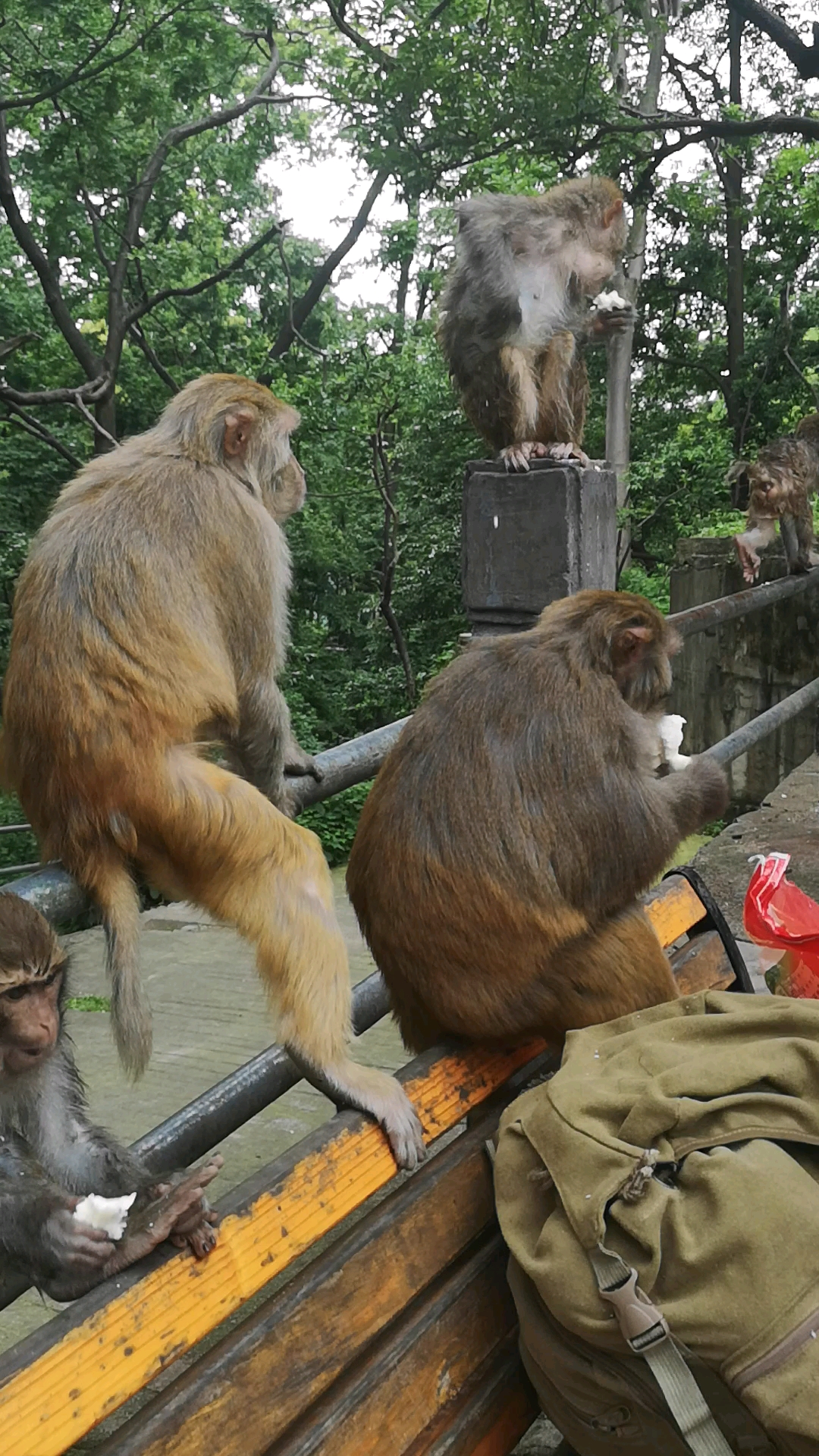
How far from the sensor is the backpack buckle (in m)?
1.39

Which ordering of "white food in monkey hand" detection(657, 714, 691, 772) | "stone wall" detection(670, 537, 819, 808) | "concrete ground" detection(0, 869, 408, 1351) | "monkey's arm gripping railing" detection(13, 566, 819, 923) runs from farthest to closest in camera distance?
"stone wall" detection(670, 537, 819, 808) < "concrete ground" detection(0, 869, 408, 1351) < "white food in monkey hand" detection(657, 714, 691, 772) < "monkey's arm gripping railing" detection(13, 566, 819, 923)

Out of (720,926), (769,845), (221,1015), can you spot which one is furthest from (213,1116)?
(221,1015)

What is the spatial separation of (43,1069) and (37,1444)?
75cm

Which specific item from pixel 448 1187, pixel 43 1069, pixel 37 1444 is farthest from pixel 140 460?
pixel 37 1444

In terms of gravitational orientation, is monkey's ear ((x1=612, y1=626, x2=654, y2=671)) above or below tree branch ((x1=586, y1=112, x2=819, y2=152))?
below

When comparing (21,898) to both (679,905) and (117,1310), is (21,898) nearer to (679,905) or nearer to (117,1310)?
(117,1310)

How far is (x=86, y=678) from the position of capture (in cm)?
200

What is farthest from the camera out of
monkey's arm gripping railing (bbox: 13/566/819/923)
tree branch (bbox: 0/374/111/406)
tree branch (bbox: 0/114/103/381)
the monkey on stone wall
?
tree branch (bbox: 0/114/103/381)

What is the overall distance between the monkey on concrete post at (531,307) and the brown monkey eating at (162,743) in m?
2.14

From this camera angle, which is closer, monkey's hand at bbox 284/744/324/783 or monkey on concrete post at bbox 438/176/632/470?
monkey's hand at bbox 284/744/324/783

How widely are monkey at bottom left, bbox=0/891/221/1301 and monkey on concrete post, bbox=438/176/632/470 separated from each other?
2925mm

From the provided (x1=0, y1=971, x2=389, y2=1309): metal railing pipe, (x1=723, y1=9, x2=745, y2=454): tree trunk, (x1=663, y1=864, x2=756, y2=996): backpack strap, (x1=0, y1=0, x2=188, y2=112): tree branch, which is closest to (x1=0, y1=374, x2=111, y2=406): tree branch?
(x1=0, y1=0, x2=188, y2=112): tree branch

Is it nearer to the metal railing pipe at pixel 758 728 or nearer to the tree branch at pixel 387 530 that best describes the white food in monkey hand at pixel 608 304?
the metal railing pipe at pixel 758 728

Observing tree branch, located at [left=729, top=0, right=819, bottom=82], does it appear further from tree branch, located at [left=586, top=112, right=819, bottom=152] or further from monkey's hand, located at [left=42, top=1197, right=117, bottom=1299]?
monkey's hand, located at [left=42, top=1197, right=117, bottom=1299]
